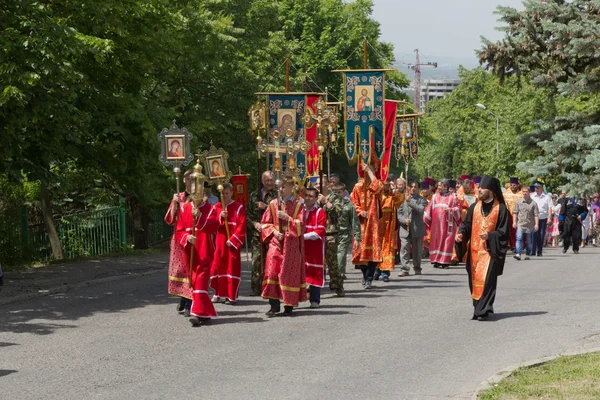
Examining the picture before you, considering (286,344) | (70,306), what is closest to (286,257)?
(286,344)

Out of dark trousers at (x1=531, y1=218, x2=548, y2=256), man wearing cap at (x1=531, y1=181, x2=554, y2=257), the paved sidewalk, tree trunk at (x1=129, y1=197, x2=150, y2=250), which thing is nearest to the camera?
the paved sidewalk

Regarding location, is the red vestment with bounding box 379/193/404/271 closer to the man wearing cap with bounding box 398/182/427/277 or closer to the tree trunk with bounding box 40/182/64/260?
the man wearing cap with bounding box 398/182/427/277

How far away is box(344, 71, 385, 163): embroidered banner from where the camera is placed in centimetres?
2034

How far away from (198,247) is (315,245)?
2276 mm

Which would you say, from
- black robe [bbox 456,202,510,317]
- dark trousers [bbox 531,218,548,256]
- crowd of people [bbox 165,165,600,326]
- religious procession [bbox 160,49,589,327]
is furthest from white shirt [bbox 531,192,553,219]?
black robe [bbox 456,202,510,317]

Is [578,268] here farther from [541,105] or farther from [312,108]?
[541,105]

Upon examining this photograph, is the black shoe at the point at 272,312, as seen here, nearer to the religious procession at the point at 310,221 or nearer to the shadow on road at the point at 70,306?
the religious procession at the point at 310,221

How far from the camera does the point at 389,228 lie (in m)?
19.9

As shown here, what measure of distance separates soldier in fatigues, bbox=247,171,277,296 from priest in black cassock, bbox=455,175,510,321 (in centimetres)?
298

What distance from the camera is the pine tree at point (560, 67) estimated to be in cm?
2347

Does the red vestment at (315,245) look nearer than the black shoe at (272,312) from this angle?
No

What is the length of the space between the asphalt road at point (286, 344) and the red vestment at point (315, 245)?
440 millimetres

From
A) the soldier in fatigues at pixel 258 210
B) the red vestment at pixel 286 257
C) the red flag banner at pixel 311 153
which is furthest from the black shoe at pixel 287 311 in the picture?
the red flag banner at pixel 311 153

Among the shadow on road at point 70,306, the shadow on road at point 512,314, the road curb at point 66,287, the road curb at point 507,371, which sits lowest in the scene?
the road curb at point 507,371
